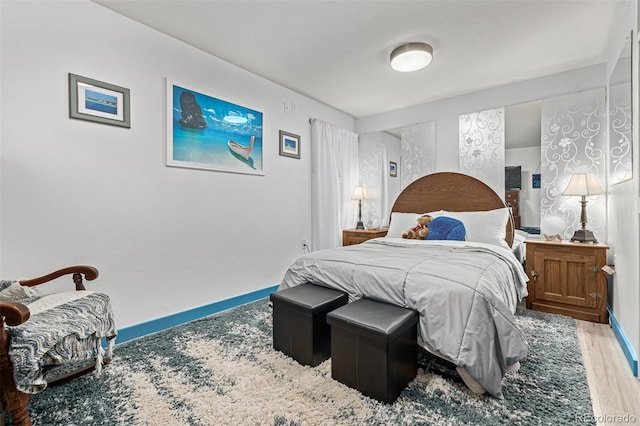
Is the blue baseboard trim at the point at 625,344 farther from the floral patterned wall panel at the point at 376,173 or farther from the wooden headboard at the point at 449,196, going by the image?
the floral patterned wall panel at the point at 376,173

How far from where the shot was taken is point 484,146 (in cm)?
367

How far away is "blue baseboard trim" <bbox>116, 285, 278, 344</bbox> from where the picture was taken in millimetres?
2371

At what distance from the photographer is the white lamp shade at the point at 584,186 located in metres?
2.81

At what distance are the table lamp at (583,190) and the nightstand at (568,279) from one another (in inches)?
6.7

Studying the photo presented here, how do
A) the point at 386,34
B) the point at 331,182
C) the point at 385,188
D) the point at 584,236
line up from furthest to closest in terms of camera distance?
1. the point at 385,188
2. the point at 331,182
3. the point at 584,236
4. the point at 386,34

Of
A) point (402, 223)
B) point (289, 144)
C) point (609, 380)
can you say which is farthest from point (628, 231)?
point (289, 144)

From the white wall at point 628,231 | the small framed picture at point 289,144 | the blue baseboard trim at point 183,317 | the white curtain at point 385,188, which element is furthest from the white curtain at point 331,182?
the white wall at point 628,231

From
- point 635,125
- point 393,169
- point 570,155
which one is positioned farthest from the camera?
point 393,169

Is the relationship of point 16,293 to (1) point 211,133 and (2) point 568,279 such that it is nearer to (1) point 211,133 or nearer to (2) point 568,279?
(1) point 211,133

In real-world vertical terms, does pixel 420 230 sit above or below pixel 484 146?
below

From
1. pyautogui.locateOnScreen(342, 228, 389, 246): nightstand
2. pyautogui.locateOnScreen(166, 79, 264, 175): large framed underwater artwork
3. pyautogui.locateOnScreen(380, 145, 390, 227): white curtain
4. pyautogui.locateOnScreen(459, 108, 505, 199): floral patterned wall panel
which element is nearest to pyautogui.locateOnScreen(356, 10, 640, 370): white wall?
pyautogui.locateOnScreen(459, 108, 505, 199): floral patterned wall panel

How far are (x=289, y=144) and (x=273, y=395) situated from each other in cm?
289

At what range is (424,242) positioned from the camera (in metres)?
2.99

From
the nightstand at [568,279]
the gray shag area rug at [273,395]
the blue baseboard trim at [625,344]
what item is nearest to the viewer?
the gray shag area rug at [273,395]
